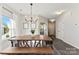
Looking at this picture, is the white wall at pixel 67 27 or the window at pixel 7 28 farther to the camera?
the white wall at pixel 67 27

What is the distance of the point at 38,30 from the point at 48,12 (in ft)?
1.17

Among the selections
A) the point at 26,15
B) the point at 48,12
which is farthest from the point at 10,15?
the point at 48,12

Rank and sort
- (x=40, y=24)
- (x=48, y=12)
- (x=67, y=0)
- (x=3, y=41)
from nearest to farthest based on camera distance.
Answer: (x=67, y=0), (x=3, y=41), (x=48, y=12), (x=40, y=24)

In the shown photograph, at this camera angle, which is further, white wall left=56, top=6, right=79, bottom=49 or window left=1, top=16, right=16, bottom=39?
white wall left=56, top=6, right=79, bottom=49

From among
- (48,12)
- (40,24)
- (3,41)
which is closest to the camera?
(3,41)

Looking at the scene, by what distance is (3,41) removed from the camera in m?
1.76

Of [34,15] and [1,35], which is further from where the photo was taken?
[34,15]

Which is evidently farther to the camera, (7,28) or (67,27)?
(67,27)

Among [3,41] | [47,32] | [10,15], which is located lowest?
[3,41]
